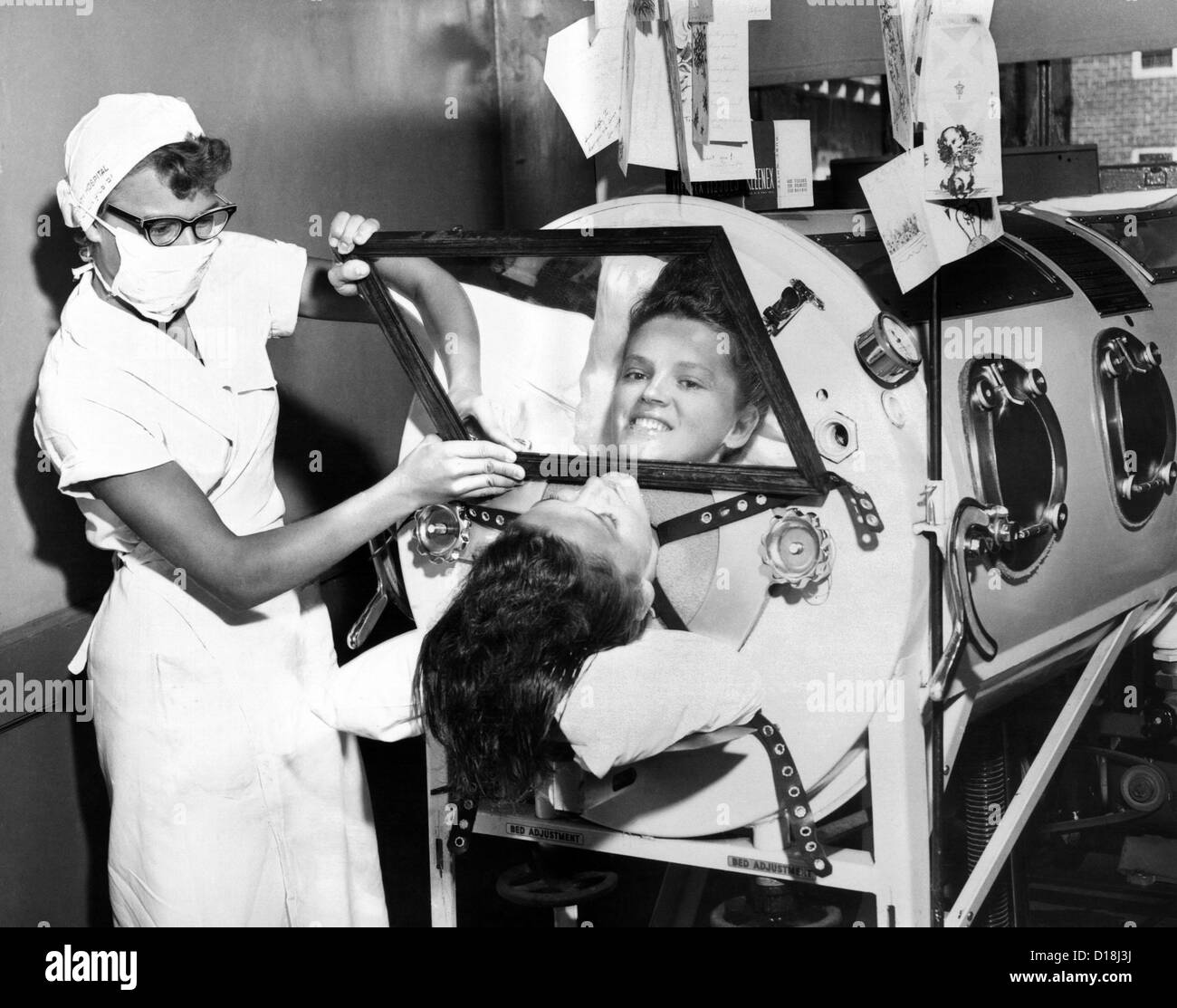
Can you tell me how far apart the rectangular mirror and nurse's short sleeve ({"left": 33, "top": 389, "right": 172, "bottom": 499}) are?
40 centimetres

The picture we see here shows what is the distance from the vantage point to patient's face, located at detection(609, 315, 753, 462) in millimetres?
1725

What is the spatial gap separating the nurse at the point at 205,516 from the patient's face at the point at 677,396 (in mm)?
188

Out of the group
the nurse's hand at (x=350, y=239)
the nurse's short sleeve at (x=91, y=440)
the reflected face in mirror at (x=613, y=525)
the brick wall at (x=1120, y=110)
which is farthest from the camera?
the brick wall at (x=1120, y=110)

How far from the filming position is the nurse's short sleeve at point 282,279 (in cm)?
195

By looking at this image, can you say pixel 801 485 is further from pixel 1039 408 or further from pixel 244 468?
pixel 244 468

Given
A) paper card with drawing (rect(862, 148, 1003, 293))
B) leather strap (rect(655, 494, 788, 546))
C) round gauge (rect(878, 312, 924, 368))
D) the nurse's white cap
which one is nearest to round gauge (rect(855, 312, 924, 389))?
round gauge (rect(878, 312, 924, 368))

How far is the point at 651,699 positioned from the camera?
5.56ft

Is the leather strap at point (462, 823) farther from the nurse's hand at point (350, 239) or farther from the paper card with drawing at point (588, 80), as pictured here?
the paper card with drawing at point (588, 80)

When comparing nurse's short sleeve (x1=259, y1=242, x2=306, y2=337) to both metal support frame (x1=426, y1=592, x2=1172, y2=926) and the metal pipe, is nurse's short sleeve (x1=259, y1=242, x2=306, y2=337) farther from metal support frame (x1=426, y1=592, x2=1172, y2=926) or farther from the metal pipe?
the metal pipe

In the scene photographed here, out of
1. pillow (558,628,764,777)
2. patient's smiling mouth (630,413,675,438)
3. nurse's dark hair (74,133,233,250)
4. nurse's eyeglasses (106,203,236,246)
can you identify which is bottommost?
pillow (558,628,764,777)

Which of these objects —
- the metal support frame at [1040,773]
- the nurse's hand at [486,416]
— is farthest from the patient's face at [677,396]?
the metal support frame at [1040,773]
